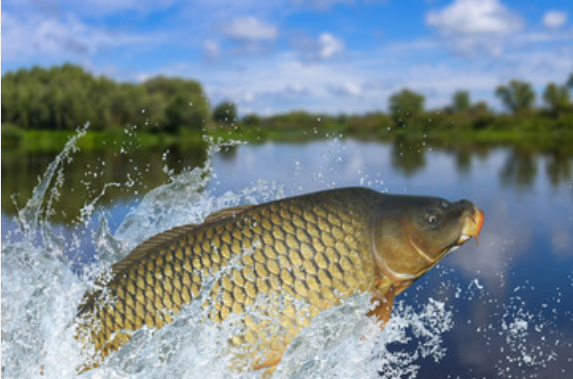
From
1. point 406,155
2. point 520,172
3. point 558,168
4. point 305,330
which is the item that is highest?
point 305,330

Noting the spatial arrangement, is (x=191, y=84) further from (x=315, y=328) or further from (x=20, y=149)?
(x=315, y=328)

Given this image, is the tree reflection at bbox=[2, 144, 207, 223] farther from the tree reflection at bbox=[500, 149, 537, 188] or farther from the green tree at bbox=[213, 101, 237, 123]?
the tree reflection at bbox=[500, 149, 537, 188]

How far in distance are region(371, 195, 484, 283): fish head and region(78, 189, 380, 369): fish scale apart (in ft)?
0.25

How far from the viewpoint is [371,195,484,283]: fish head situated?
2650mm

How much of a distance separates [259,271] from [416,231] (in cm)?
71

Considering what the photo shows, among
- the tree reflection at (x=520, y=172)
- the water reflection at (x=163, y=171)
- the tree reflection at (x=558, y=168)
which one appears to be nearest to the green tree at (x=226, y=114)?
the water reflection at (x=163, y=171)

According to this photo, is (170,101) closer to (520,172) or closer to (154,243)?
(520,172)

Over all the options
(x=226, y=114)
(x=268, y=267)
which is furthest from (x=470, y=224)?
(x=226, y=114)

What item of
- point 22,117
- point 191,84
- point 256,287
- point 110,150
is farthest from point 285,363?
point 191,84

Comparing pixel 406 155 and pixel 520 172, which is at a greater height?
pixel 406 155

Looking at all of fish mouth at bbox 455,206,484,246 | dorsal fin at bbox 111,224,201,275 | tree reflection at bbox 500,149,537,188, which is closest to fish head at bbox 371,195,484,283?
fish mouth at bbox 455,206,484,246

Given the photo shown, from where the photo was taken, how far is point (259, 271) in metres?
2.49

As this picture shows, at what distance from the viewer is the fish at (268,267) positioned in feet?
8.18

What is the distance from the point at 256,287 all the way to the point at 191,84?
55168mm
